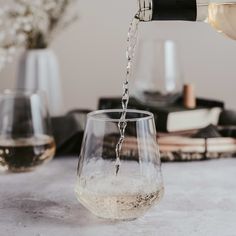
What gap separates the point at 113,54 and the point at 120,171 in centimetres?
96

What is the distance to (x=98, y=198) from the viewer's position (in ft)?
2.59

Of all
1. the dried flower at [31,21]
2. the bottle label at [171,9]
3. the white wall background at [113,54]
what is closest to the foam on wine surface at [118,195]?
the bottle label at [171,9]

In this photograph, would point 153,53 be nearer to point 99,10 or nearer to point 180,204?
point 99,10

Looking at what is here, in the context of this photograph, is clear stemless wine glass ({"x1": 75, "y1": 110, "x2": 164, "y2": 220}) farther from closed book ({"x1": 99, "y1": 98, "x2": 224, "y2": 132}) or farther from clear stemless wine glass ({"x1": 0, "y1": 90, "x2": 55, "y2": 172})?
closed book ({"x1": 99, "y1": 98, "x2": 224, "y2": 132})

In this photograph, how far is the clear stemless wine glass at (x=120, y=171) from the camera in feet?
2.60

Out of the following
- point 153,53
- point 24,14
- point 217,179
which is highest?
point 24,14

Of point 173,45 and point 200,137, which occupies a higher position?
point 173,45

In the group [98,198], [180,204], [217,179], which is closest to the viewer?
[98,198]

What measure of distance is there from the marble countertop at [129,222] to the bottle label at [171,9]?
0.28 meters

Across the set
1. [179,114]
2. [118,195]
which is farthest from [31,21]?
[118,195]

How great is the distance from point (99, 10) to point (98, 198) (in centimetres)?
103

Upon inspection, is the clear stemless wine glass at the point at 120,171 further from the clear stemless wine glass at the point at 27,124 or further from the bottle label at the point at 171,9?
the clear stemless wine glass at the point at 27,124

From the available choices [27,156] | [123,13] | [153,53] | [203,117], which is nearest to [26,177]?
[27,156]

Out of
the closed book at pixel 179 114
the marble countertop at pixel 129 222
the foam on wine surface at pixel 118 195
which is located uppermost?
the closed book at pixel 179 114
